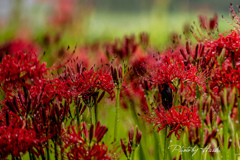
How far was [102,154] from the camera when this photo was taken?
0.76 meters

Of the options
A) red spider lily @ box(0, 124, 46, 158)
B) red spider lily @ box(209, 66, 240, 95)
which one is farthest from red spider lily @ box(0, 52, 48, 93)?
red spider lily @ box(209, 66, 240, 95)

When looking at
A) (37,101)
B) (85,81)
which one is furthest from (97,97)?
(37,101)

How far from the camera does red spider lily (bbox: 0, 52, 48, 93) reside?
2.87 ft

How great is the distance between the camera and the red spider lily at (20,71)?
0.87 meters

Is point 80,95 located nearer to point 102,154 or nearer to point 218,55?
point 102,154

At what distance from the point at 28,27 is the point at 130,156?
3147 mm

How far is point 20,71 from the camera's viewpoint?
0.87 metres

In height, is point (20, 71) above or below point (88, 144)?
above

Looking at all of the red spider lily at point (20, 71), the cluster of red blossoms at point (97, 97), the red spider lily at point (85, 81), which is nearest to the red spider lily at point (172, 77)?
the cluster of red blossoms at point (97, 97)

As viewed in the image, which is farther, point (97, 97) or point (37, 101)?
point (97, 97)

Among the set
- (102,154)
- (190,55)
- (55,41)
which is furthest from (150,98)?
(55,41)

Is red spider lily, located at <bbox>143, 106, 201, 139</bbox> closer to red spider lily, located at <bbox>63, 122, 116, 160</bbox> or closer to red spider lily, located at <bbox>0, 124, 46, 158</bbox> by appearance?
red spider lily, located at <bbox>63, 122, 116, 160</bbox>

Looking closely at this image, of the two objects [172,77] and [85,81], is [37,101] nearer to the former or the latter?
[85,81]

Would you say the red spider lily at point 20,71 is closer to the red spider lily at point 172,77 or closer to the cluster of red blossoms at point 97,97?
the cluster of red blossoms at point 97,97
